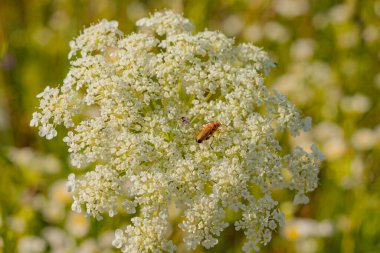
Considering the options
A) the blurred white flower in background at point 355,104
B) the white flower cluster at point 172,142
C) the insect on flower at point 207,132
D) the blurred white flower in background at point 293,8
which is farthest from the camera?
the blurred white flower in background at point 293,8

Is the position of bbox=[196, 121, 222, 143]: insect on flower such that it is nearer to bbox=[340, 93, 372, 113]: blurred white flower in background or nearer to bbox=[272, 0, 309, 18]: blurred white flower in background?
bbox=[340, 93, 372, 113]: blurred white flower in background

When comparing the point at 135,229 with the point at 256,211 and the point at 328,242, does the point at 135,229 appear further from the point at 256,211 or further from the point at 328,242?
the point at 328,242

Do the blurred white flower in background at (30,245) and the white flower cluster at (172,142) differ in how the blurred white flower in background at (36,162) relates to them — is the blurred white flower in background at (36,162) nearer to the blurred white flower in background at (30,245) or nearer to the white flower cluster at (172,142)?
the blurred white flower in background at (30,245)

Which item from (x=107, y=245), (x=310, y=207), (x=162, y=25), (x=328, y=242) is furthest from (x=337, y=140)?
(x=162, y=25)

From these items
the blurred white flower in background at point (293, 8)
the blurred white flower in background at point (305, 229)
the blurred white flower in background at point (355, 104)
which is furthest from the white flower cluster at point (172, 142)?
the blurred white flower in background at point (293, 8)

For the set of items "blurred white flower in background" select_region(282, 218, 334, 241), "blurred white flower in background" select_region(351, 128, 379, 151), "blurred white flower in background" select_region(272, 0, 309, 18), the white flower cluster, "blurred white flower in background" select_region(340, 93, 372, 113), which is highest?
"blurred white flower in background" select_region(272, 0, 309, 18)

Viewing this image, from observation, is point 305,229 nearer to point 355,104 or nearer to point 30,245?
point 355,104

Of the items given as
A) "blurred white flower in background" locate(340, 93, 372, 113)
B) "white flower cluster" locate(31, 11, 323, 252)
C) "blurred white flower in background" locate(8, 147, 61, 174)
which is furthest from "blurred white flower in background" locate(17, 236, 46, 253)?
"blurred white flower in background" locate(340, 93, 372, 113)
